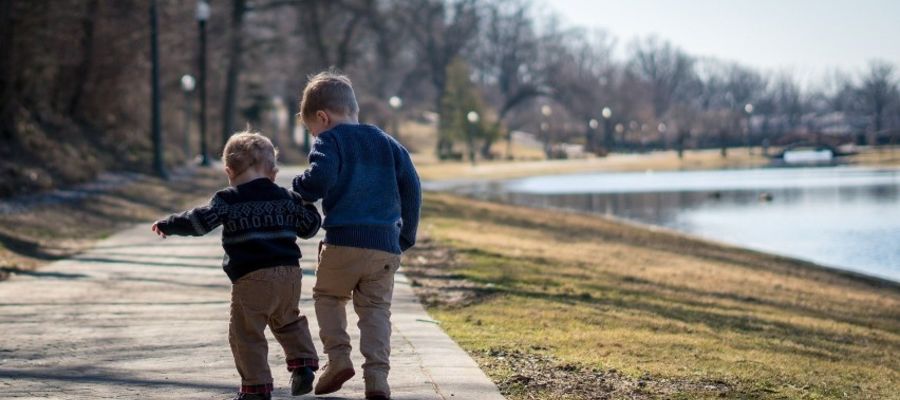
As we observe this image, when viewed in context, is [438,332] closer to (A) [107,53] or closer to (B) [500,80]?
(A) [107,53]

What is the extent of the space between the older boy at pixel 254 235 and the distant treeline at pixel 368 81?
1546cm

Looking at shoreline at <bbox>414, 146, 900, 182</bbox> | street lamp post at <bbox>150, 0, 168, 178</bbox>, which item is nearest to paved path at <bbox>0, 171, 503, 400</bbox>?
street lamp post at <bbox>150, 0, 168, 178</bbox>

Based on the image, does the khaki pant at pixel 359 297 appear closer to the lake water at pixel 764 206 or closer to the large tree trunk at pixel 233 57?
the lake water at pixel 764 206

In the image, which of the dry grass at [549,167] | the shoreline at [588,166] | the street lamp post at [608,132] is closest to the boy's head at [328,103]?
the shoreline at [588,166]

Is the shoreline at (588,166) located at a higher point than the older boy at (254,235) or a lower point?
lower

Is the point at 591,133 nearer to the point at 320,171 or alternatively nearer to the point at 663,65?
the point at 663,65

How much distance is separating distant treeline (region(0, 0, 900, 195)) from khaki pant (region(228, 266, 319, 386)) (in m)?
15.5

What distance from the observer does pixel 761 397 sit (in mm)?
6820

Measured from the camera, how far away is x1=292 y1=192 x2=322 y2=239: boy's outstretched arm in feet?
20.4

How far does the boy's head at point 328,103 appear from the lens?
6223 mm

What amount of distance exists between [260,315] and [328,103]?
1024 mm

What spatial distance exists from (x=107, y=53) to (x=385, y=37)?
62.7ft

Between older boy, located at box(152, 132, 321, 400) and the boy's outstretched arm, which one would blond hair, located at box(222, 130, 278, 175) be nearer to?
older boy, located at box(152, 132, 321, 400)

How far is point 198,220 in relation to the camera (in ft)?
20.1
